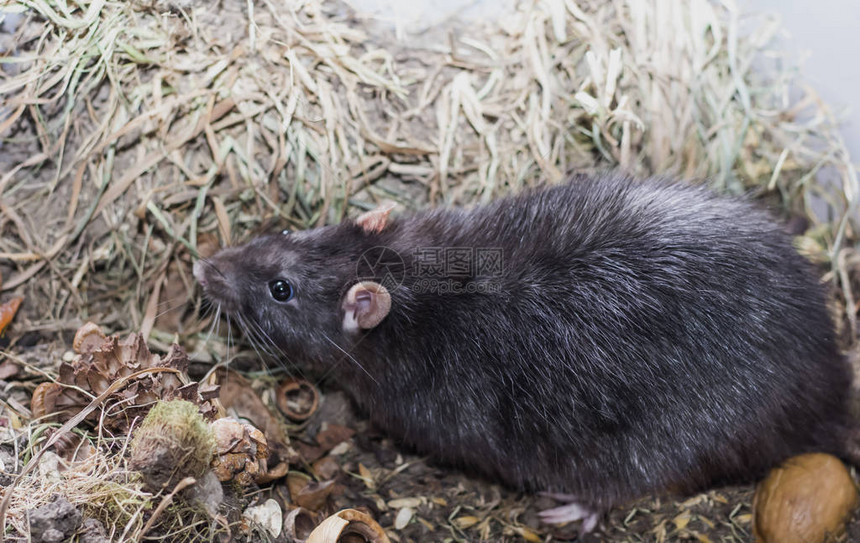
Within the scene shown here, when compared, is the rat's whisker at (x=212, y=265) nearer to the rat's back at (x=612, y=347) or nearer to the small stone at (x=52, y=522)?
the rat's back at (x=612, y=347)

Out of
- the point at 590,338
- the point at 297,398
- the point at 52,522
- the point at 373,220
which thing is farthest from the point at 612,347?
the point at 52,522

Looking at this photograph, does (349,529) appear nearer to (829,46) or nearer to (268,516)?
(268,516)

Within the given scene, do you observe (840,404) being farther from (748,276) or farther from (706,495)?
(748,276)

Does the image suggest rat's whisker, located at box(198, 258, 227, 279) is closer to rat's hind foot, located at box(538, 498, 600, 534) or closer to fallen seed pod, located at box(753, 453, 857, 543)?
rat's hind foot, located at box(538, 498, 600, 534)

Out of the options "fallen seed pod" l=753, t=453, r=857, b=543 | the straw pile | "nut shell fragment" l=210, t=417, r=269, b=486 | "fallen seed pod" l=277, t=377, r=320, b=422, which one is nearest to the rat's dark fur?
"fallen seed pod" l=753, t=453, r=857, b=543

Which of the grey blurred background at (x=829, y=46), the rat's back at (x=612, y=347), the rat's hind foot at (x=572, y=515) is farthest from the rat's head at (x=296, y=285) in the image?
the grey blurred background at (x=829, y=46)

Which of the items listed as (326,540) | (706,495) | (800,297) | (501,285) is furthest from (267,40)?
(706,495)
